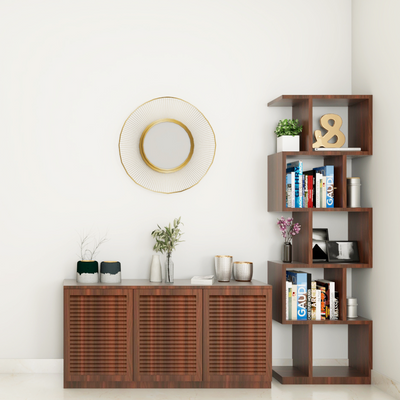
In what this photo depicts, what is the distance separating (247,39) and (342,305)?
6.70 feet

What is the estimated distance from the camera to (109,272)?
318cm

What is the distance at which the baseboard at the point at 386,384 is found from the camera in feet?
9.73

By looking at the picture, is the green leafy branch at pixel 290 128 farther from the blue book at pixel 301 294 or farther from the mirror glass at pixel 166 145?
the blue book at pixel 301 294

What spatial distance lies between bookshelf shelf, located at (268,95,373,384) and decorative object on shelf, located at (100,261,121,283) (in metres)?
1.10

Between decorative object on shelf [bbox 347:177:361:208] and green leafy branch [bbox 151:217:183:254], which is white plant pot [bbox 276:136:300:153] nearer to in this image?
decorative object on shelf [bbox 347:177:361:208]

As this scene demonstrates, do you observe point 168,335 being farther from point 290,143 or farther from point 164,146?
point 290,143

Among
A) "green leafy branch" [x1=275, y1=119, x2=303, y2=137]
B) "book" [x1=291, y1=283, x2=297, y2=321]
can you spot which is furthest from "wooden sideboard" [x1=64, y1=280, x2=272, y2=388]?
"green leafy branch" [x1=275, y1=119, x2=303, y2=137]

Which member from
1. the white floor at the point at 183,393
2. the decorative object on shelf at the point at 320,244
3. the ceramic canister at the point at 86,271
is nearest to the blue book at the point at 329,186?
the decorative object on shelf at the point at 320,244

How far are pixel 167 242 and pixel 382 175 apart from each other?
150 cm

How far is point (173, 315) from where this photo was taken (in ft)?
10.1

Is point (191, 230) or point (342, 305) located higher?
point (191, 230)

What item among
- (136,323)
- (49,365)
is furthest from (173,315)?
(49,365)

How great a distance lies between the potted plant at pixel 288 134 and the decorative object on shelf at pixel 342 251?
0.72 meters

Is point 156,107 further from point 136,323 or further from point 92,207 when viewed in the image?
point 136,323
